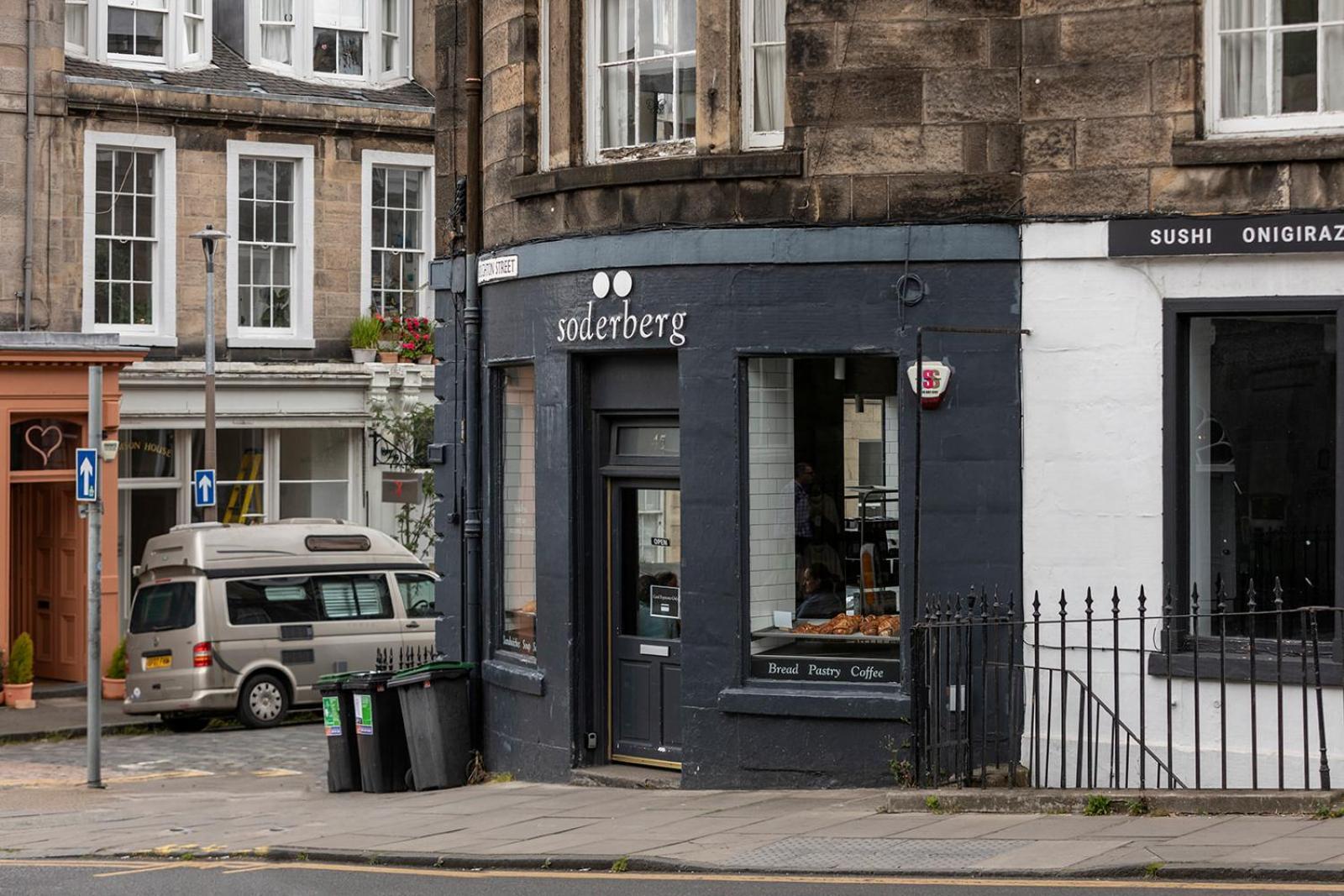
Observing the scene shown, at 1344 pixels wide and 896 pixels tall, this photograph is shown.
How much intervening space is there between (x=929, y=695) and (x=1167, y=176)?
3.68 metres

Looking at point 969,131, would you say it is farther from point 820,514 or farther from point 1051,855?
point 1051,855

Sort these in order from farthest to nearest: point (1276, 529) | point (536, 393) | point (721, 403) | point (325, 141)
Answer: point (325, 141) < point (536, 393) < point (721, 403) < point (1276, 529)

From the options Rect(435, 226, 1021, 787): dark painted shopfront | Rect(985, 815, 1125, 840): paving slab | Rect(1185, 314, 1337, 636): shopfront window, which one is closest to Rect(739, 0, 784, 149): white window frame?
Rect(435, 226, 1021, 787): dark painted shopfront

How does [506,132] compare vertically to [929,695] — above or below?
above

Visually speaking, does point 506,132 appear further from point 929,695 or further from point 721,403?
point 929,695

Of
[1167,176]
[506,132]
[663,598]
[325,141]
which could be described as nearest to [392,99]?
[325,141]

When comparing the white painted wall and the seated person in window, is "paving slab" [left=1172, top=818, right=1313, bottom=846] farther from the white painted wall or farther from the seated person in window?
the seated person in window

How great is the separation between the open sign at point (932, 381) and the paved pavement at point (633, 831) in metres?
2.65

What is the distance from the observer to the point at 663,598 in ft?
47.3

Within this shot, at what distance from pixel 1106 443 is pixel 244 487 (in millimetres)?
17920

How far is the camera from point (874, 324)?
13.2 m

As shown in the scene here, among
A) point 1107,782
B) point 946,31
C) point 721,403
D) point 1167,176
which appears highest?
point 946,31

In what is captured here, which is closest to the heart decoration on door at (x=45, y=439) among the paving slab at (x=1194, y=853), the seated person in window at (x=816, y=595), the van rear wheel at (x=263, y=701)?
the van rear wheel at (x=263, y=701)

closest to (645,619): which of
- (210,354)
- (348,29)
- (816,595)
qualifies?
(816,595)
